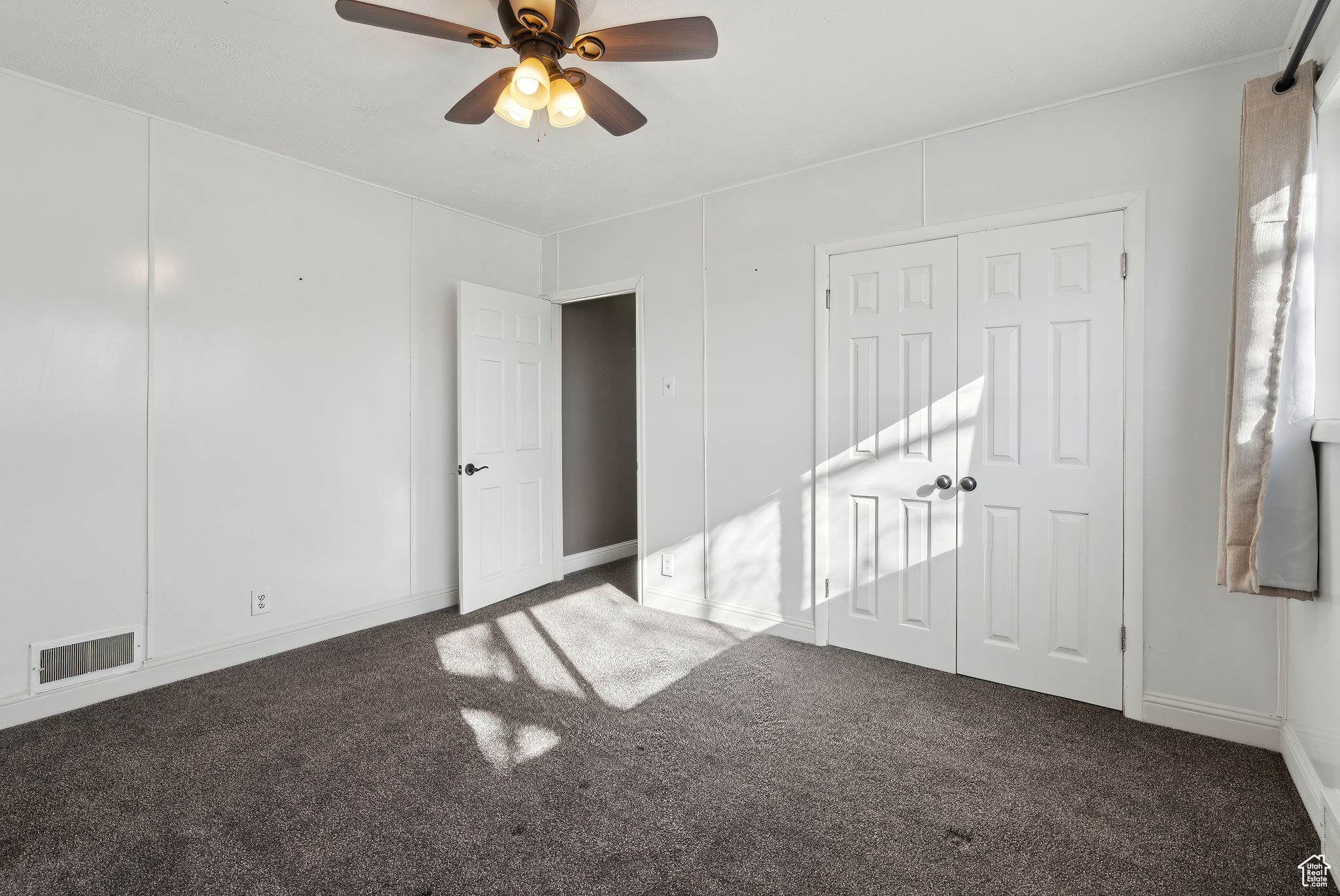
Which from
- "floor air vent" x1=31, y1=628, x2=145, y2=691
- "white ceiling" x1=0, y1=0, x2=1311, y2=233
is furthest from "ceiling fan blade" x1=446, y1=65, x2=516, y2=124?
"floor air vent" x1=31, y1=628, x2=145, y2=691

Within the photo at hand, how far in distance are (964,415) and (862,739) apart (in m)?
1.49

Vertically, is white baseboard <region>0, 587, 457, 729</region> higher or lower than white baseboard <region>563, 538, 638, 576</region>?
lower

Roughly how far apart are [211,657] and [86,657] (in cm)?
47

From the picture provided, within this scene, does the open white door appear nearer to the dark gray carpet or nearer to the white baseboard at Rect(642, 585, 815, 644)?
the white baseboard at Rect(642, 585, 815, 644)

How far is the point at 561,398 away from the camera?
479 cm

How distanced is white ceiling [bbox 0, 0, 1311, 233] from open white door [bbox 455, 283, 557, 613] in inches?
41.2

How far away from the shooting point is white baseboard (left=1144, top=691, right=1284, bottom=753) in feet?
7.43

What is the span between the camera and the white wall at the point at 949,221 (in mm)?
2342

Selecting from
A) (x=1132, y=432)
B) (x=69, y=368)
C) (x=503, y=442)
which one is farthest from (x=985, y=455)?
(x=69, y=368)

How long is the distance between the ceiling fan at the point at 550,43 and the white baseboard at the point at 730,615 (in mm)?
2657

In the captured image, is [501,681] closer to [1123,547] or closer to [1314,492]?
[1123,547]

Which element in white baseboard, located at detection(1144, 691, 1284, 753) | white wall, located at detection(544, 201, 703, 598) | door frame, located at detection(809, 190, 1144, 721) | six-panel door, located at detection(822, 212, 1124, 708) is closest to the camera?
white baseboard, located at detection(1144, 691, 1284, 753)

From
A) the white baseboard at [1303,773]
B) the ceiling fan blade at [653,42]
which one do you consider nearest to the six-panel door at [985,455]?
the white baseboard at [1303,773]

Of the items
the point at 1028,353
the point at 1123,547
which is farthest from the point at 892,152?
the point at 1123,547
